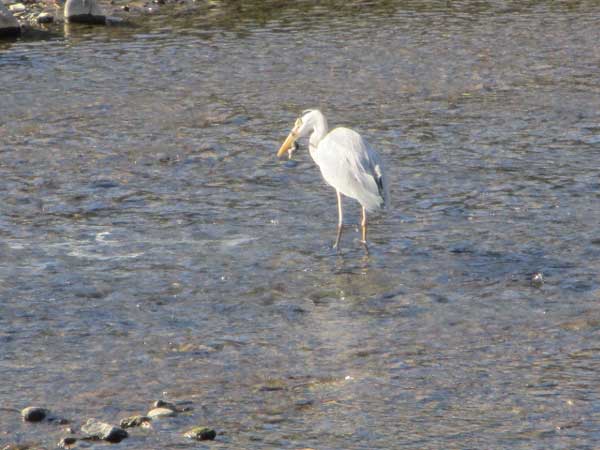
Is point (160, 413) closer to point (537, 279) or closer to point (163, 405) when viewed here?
point (163, 405)

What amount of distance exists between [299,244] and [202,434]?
3619 millimetres

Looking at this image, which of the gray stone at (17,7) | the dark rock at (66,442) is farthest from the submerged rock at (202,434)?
the gray stone at (17,7)

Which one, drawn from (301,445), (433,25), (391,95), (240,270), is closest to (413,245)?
(240,270)

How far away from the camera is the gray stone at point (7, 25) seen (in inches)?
695

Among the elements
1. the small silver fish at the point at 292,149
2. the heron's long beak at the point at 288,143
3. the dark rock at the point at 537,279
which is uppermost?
the heron's long beak at the point at 288,143

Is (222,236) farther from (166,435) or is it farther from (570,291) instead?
(166,435)

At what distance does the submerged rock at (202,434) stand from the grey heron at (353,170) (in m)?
3.61

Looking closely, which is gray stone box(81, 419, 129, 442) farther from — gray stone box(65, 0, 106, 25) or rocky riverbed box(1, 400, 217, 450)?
gray stone box(65, 0, 106, 25)

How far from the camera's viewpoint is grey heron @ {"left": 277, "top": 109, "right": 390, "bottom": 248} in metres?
9.38

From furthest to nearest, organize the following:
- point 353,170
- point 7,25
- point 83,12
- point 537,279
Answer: point 83,12
point 7,25
point 353,170
point 537,279

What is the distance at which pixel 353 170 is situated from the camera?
31.6 ft

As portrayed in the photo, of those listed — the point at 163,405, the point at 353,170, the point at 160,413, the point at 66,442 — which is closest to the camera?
the point at 66,442

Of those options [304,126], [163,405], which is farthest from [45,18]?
[163,405]

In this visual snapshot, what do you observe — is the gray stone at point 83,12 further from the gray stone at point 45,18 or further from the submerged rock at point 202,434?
the submerged rock at point 202,434
